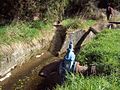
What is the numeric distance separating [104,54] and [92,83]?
104 inches

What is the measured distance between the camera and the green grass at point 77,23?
15750mm

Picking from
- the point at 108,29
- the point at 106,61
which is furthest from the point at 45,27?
the point at 106,61

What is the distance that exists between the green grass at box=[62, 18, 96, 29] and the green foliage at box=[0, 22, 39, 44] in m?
1.62

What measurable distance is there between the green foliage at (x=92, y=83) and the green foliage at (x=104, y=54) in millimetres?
817

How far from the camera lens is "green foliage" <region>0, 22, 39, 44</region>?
1350 centimetres

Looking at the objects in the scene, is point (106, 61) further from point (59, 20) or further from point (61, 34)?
point (59, 20)

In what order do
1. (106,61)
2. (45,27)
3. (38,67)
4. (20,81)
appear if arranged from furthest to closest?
(45,27), (38,67), (20,81), (106,61)

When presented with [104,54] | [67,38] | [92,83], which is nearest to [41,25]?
[67,38]

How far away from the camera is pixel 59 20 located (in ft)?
54.6

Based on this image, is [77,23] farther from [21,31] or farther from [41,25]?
[21,31]

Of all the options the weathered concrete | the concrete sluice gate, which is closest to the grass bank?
the concrete sluice gate

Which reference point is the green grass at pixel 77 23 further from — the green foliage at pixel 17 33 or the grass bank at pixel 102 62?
the grass bank at pixel 102 62

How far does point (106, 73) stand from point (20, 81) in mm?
2966

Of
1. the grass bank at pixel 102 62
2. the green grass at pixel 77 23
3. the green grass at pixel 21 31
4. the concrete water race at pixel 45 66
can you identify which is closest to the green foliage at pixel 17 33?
the green grass at pixel 21 31
